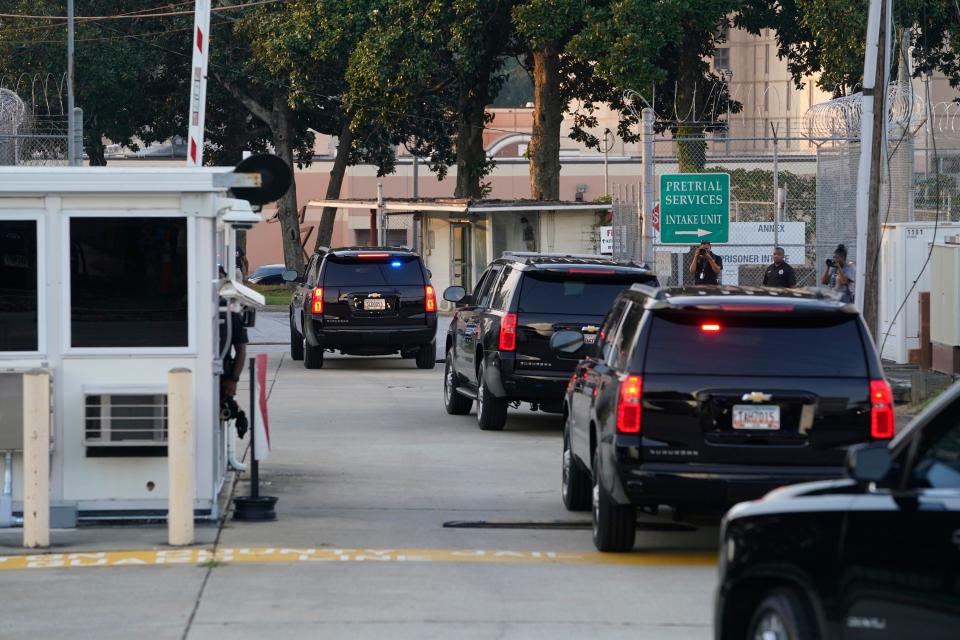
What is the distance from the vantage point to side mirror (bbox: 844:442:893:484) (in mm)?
5246

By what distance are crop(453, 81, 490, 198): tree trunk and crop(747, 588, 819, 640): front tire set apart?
38576 millimetres

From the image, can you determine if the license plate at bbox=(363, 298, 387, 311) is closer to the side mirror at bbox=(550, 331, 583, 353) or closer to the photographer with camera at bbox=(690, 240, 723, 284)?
the photographer with camera at bbox=(690, 240, 723, 284)

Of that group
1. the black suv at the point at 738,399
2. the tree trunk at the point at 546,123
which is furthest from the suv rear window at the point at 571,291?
the tree trunk at the point at 546,123

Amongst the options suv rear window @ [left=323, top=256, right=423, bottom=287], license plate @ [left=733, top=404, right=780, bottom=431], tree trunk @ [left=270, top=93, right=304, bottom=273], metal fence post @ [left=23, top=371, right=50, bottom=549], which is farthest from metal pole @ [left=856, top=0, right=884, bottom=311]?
tree trunk @ [left=270, top=93, right=304, bottom=273]

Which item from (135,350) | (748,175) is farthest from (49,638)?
(748,175)

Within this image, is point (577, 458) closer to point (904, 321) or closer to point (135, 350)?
point (135, 350)

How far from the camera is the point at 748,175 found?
51438 millimetres

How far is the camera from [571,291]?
52.0ft

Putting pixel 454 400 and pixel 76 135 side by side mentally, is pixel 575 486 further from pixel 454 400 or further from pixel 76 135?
pixel 76 135

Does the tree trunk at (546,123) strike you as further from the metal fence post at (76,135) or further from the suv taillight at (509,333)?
the suv taillight at (509,333)

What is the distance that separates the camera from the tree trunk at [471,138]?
146ft

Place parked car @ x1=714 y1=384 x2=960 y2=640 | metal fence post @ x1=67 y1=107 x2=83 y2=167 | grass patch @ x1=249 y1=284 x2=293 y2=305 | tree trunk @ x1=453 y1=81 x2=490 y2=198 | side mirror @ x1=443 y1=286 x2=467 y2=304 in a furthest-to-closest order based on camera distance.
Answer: grass patch @ x1=249 y1=284 x2=293 y2=305, tree trunk @ x1=453 y1=81 x2=490 y2=198, metal fence post @ x1=67 y1=107 x2=83 y2=167, side mirror @ x1=443 y1=286 x2=467 y2=304, parked car @ x1=714 y1=384 x2=960 y2=640

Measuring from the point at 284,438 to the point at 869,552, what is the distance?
1124cm

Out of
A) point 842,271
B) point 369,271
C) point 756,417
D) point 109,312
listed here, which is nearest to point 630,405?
point 756,417
